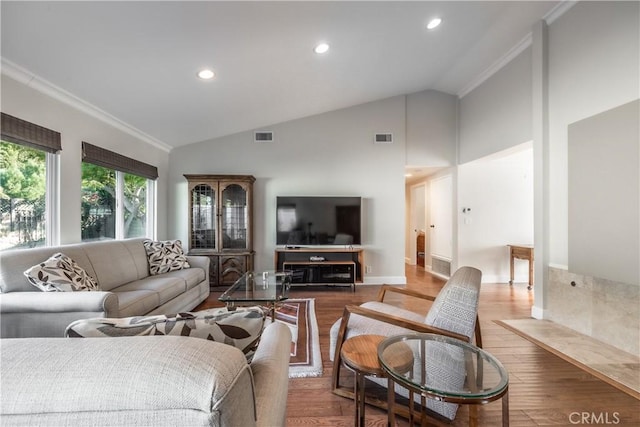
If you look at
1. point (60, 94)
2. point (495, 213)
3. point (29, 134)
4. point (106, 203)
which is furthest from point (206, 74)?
point (495, 213)

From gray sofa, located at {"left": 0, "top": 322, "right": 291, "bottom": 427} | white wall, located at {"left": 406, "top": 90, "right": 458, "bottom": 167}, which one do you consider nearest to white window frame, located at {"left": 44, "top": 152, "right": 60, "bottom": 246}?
gray sofa, located at {"left": 0, "top": 322, "right": 291, "bottom": 427}

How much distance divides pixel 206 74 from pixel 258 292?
94.2 inches

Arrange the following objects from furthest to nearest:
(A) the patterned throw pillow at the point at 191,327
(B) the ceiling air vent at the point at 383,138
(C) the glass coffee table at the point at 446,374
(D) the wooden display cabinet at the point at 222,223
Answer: (B) the ceiling air vent at the point at 383,138 → (D) the wooden display cabinet at the point at 222,223 → (C) the glass coffee table at the point at 446,374 → (A) the patterned throw pillow at the point at 191,327

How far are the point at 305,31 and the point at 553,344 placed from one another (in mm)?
3775

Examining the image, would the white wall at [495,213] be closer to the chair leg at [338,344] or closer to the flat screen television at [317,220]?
the flat screen television at [317,220]

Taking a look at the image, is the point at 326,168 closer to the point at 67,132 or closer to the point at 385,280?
the point at 385,280

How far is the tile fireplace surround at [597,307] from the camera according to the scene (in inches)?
93.7

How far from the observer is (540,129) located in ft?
10.6

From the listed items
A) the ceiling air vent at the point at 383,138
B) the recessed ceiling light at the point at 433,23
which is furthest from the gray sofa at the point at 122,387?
the ceiling air vent at the point at 383,138

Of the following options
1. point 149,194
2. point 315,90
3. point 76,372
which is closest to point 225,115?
point 315,90

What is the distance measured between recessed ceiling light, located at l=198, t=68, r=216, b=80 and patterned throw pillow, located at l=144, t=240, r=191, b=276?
7.08 ft

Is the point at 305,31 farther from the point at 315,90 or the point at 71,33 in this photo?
the point at 71,33

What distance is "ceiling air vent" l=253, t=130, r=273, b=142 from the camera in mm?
4863

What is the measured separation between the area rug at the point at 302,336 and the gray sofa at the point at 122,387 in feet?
5.67
